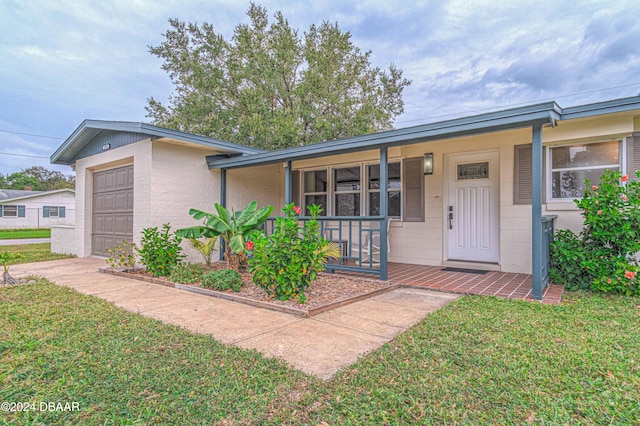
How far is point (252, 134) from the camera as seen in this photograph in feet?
47.9

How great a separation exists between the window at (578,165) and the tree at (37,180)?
5386 centimetres

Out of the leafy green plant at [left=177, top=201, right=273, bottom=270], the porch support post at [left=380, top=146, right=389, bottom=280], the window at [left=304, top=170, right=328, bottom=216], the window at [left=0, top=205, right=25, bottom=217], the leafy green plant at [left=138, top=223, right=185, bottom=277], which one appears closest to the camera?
the porch support post at [left=380, top=146, right=389, bottom=280]

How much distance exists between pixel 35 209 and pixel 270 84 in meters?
26.4

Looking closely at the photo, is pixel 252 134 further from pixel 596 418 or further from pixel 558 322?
pixel 596 418

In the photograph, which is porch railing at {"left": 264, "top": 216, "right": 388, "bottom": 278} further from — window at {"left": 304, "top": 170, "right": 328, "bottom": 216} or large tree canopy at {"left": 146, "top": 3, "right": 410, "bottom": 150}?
large tree canopy at {"left": 146, "top": 3, "right": 410, "bottom": 150}

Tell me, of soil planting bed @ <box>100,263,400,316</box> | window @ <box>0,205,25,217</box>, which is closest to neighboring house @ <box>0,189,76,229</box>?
window @ <box>0,205,25,217</box>

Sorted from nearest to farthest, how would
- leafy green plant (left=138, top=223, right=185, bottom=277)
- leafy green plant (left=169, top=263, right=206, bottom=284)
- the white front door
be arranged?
1. leafy green plant (left=169, top=263, right=206, bottom=284)
2. leafy green plant (left=138, top=223, right=185, bottom=277)
3. the white front door

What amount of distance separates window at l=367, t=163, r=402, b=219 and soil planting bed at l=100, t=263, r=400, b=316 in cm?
246

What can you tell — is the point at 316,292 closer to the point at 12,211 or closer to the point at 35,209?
the point at 35,209

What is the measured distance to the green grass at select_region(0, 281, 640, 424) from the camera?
1954 mm

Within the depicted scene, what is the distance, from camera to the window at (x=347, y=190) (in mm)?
8484

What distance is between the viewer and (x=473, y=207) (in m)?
6.94

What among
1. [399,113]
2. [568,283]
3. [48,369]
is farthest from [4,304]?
[399,113]

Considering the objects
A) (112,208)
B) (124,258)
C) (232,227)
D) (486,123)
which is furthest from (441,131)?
(112,208)
